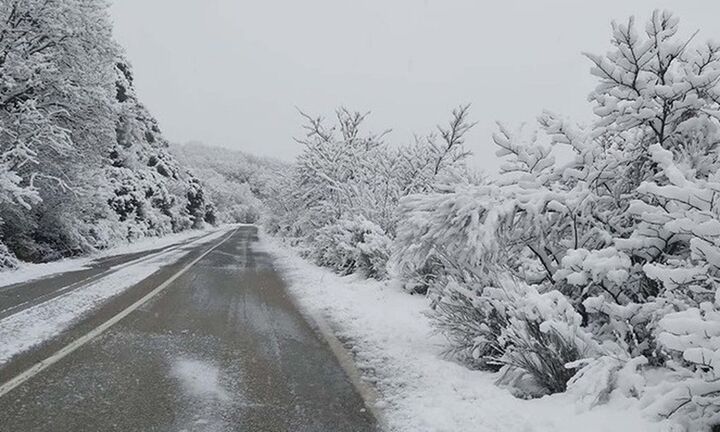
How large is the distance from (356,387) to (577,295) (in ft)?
8.00

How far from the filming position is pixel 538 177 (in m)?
5.16

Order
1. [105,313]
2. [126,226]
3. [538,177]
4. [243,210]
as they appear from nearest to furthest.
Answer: [538,177]
[105,313]
[126,226]
[243,210]

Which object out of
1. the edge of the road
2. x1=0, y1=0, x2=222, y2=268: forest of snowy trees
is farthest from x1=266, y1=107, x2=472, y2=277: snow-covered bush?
x1=0, y1=0, x2=222, y2=268: forest of snowy trees

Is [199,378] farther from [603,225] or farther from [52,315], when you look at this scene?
[603,225]

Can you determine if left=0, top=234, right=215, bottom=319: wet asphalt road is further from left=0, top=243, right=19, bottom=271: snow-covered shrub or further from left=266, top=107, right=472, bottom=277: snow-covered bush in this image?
left=266, top=107, right=472, bottom=277: snow-covered bush

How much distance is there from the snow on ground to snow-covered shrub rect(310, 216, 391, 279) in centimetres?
534

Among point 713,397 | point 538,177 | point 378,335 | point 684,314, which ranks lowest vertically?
point 378,335

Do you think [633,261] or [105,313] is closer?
[633,261]

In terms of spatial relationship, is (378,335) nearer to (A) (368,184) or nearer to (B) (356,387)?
(B) (356,387)

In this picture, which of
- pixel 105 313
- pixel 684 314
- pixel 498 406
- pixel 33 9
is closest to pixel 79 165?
pixel 33 9

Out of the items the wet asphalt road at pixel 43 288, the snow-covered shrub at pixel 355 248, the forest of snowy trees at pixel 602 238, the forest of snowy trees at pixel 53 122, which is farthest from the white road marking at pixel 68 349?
the forest of snowy trees at pixel 53 122

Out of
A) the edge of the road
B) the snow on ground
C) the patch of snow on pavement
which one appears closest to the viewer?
the edge of the road

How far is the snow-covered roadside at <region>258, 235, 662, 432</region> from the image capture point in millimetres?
3654

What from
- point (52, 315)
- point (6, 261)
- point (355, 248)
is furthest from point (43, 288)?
point (355, 248)
